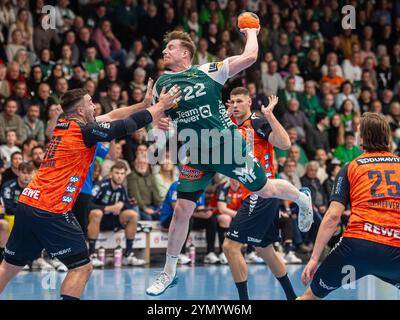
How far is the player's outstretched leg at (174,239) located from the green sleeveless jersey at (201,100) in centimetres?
89

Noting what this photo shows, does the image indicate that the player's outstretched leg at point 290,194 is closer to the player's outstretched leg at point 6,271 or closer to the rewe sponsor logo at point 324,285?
the rewe sponsor logo at point 324,285

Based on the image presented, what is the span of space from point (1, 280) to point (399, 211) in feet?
12.7

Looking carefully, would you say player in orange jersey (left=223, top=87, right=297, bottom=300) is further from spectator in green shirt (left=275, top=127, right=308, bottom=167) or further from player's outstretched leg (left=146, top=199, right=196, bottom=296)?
spectator in green shirt (left=275, top=127, right=308, bottom=167)

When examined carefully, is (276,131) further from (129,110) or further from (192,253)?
(192,253)

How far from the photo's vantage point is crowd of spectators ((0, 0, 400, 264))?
15195mm

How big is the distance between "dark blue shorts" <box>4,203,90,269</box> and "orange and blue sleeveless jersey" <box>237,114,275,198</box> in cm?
271

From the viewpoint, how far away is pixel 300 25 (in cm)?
2123

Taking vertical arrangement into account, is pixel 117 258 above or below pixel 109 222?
below

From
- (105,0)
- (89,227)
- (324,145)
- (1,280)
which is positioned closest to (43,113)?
(89,227)

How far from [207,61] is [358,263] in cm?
1203

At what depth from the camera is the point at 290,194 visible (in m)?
8.50

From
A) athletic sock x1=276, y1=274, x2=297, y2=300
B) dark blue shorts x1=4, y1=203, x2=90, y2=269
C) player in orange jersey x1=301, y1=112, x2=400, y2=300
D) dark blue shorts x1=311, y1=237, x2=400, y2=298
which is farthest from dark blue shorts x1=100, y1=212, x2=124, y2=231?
dark blue shorts x1=311, y1=237, x2=400, y2=298

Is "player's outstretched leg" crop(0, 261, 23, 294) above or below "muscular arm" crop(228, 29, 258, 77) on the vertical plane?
below

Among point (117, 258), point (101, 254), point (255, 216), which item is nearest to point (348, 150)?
point (117, 258)
